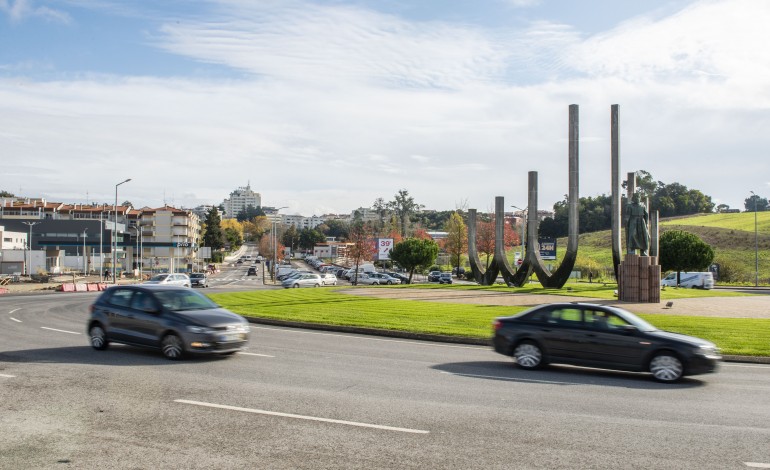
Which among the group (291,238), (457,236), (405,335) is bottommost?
(405,335)

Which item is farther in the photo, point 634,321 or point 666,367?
point 634,321

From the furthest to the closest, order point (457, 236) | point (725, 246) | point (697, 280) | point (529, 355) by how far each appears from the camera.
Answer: point (725, 246), point (457, 236), point (697, 280), point (529, 355)

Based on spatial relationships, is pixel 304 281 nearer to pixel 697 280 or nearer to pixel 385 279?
pixel 385 279

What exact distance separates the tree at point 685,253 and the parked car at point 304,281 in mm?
28951

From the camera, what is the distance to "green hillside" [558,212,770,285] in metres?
74.8

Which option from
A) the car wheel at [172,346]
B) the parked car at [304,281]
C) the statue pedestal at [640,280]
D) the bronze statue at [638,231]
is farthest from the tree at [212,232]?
the car wheel at [172,346]

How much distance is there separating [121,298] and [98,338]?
1.04m

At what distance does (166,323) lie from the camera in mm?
13781

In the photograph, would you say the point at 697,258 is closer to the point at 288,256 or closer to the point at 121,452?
the point at 121,452

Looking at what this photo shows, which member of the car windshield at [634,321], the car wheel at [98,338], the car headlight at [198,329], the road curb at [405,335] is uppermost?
the car windshield at [634,321]

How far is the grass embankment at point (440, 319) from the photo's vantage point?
18.5m

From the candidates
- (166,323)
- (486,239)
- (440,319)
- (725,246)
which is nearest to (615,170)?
(440,319)

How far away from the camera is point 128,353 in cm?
1473

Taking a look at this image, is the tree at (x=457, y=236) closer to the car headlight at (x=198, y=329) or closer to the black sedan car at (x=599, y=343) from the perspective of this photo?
the black sedan car at (x=599, y=343)
